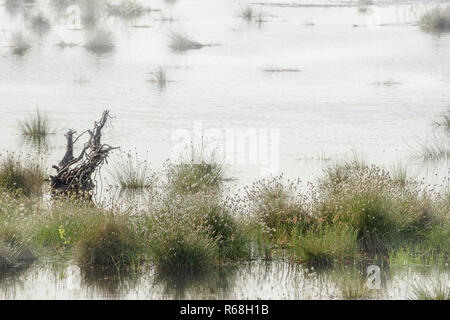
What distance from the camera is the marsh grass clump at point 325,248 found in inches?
345

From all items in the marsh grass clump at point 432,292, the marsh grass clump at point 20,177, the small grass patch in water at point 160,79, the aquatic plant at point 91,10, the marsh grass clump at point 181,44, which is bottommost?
the marsh grass clump at point 432,292

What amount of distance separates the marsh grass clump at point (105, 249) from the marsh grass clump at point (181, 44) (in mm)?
22533

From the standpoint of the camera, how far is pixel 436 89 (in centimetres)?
2261

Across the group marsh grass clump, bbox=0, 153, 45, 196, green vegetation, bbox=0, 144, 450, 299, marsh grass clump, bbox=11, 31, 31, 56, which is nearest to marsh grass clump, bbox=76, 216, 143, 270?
green vegetation, bbox=0, 144, 450, 299

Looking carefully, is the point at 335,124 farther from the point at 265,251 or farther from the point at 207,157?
the point at 265,251

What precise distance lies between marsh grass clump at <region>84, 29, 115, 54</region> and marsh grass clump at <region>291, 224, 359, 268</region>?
2348 cm

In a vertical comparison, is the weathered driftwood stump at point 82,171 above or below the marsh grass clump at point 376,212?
above

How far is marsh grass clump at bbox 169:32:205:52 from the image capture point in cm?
3088

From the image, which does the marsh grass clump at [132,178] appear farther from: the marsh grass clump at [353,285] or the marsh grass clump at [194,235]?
the marsh grass clump at [353,285]

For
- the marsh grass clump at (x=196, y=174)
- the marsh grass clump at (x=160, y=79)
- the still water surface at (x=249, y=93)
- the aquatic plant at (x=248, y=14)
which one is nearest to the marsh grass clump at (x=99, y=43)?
the still water surface at (x=249, y=93)

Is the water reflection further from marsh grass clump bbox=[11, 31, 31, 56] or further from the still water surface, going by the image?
marsh grass clump bbox=[11, 31, 31, 56]

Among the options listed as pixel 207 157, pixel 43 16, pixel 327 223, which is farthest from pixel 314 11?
pixel 327 223

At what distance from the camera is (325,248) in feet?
28.8
